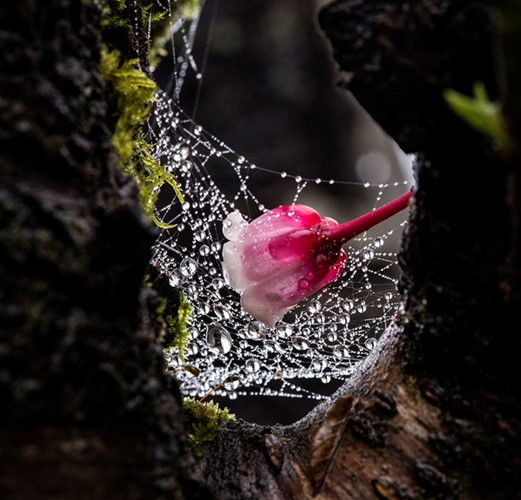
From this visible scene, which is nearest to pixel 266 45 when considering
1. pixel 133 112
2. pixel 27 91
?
pixel 133 112

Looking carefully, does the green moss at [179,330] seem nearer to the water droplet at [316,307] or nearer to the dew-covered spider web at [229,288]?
the dew-covered spider web at [229,288]

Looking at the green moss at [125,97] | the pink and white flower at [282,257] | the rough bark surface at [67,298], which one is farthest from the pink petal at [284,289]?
the rough bark surface at [67,298]

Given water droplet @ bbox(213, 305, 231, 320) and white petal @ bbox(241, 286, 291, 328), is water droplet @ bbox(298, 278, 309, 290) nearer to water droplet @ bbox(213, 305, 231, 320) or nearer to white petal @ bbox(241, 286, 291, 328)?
white petal @ bbox(241, 286, 291, 328)

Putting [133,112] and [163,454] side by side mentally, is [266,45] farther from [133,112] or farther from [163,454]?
[163,454]

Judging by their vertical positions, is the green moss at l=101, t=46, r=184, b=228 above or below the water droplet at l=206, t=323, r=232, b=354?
above

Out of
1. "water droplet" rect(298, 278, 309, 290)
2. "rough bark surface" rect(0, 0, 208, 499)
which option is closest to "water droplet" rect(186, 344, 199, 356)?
"water droplet" rect(298, 278, 309, 290)
